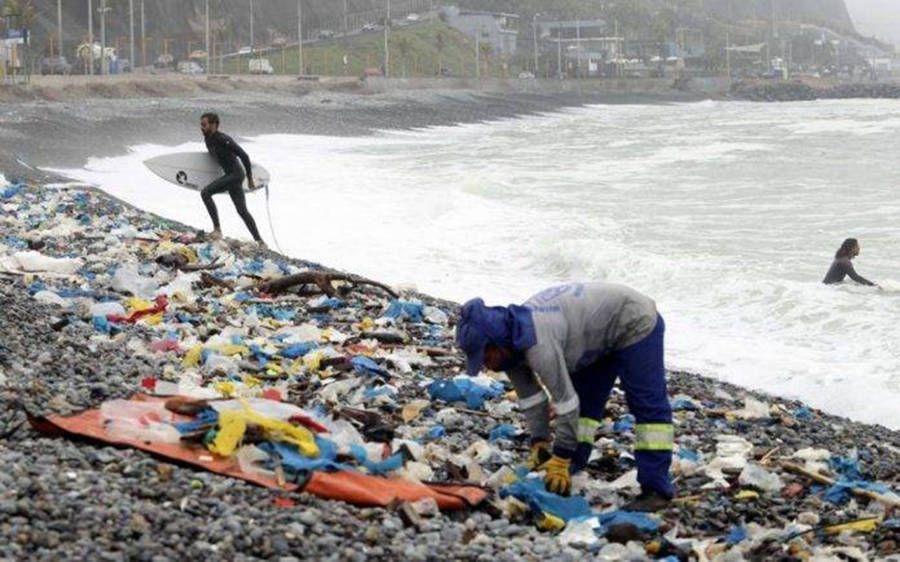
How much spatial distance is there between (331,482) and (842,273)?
41.4 feet

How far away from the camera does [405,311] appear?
11422 millimetres

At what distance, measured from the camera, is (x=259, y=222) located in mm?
25016

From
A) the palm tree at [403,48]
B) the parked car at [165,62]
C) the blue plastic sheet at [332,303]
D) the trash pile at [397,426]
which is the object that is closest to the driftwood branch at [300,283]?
the trash pile at [397,426]

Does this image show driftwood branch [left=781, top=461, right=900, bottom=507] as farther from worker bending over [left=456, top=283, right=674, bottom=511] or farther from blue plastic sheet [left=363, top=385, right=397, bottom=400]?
blue plastic sheet [left=363, top=385, right=397, bottom=400]

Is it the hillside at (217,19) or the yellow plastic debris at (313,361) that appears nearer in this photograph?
the yellow plastic debris at (313,361)

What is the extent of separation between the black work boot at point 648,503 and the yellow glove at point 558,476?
30cm

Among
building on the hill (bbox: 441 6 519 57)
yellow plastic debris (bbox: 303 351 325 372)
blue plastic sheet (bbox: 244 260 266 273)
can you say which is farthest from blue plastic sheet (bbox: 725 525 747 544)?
building on the hill (bbox: 441 6 519 57)

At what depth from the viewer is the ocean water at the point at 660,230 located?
13.8m

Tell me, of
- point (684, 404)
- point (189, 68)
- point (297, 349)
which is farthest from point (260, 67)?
point (684, 404)

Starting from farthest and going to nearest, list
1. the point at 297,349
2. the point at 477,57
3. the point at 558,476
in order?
the point at 477,57 → the point at 297,349 → the point at 558,476

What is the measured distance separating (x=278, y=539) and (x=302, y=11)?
127 meters

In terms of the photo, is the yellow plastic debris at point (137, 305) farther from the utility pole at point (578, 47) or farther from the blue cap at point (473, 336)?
the utility pole at point (578, 47)

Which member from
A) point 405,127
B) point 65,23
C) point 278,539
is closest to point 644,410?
point 278,539

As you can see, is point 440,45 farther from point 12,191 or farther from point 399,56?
point 12,191
